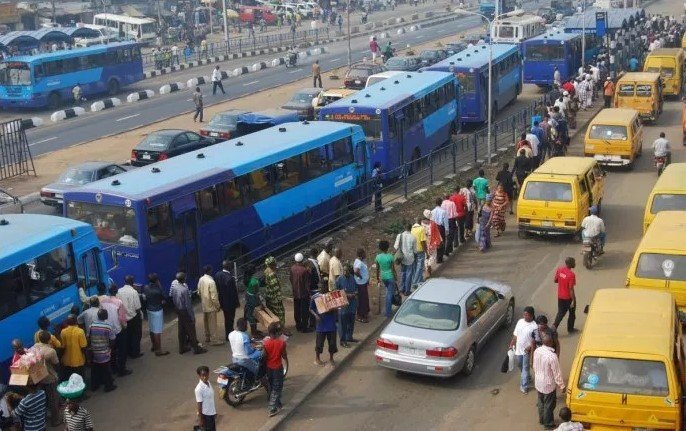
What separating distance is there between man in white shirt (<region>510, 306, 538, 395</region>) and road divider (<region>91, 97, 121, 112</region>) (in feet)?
123

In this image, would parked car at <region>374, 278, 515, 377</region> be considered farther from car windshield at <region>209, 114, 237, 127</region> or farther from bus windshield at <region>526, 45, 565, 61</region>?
bus windshield at <region>526, 45, 565, 61</region>

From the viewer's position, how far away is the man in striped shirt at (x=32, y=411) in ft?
42.1

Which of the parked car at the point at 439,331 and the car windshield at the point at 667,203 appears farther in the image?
the car windshield at the point at 667,203

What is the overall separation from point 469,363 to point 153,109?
114 feet

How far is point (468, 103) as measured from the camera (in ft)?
123

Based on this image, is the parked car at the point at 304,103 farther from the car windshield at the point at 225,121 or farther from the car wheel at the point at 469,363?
the car wheel at the point at 469,363

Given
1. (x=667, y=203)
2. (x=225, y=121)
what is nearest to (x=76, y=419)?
(x=667, y=203)

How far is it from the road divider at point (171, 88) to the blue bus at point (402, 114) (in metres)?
23.3

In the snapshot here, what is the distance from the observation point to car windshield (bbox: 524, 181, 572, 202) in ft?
73.5

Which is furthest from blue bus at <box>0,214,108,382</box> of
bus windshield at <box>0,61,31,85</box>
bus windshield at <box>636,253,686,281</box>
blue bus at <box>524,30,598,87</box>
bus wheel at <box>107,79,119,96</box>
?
Result: bus wheel at <box>107,79,119,96</box>

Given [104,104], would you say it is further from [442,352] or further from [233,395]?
[442,352]

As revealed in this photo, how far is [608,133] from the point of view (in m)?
29.4

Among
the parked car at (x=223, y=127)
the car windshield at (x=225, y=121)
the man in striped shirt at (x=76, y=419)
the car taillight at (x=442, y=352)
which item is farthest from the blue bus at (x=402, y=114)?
the man in striped shirt at (x=76, y=419)

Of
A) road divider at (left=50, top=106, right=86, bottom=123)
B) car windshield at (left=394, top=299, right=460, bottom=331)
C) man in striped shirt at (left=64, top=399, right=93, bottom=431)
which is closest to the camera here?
man in striped shirt at (left=64, top=399, right=93, bottom=431)
